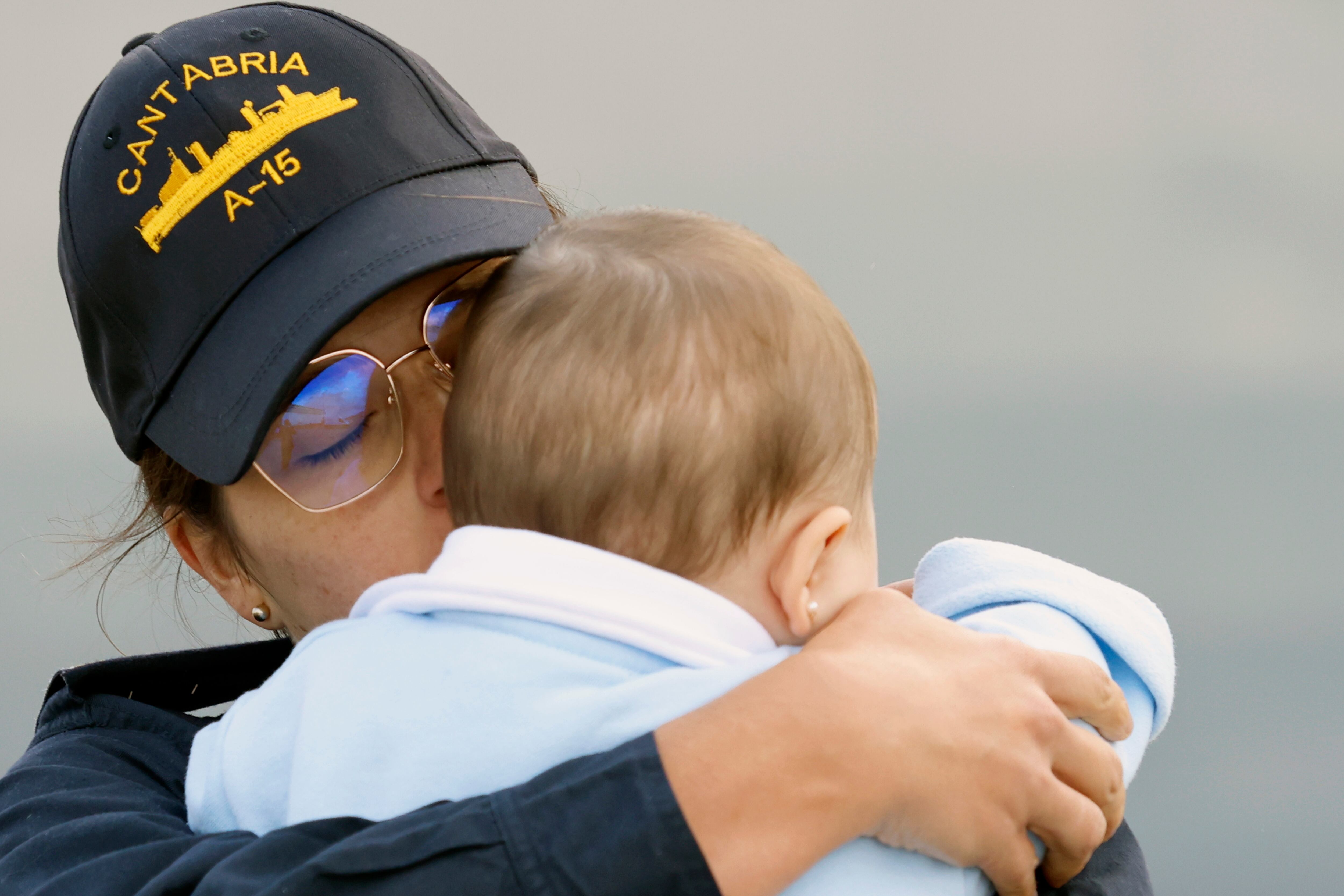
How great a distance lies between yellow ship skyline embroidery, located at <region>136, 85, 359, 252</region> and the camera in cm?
99

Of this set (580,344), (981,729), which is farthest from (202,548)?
(981,729)

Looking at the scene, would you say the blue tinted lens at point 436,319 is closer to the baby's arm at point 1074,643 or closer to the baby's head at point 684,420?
the baby's head at point 684,420

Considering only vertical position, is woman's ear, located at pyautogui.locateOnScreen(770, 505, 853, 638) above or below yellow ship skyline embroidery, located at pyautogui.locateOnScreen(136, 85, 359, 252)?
below

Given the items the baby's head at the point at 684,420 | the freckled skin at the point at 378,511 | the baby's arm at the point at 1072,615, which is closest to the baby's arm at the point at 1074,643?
the baby's arm at the point at 1072,615

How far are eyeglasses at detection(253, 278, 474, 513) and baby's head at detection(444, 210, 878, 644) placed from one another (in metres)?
0.17

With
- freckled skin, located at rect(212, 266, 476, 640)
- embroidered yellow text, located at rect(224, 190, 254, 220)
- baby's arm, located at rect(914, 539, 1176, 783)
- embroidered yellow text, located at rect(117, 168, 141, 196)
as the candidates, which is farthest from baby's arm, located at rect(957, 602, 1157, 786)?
embroidered yellow text, located at rect(117, 168, 141, 196)

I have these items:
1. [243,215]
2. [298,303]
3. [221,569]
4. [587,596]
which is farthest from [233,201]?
[587,596]

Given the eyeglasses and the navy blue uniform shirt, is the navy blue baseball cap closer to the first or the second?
the eyeglasses

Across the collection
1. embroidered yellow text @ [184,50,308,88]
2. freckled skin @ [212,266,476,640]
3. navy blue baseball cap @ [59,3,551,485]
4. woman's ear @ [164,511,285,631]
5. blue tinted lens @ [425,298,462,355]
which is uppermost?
embroidered yellow text @ [184,50,308,88]

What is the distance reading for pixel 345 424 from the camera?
1000 mm

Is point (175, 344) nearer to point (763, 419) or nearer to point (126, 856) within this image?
point (126, 856)

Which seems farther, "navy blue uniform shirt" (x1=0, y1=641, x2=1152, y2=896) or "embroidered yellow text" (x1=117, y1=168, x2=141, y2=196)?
"embroidered yellow text" (x1=117, y1=168, x2=141, y2=196)

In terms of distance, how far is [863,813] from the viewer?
69 centimetres

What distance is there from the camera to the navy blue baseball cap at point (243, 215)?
37.1 inches
